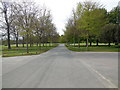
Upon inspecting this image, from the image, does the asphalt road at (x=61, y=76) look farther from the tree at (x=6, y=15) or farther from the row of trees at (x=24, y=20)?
the tree at (x=6, y=15)

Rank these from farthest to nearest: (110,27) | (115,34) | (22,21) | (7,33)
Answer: (7,33), (110,27), (115,34), (22,21)

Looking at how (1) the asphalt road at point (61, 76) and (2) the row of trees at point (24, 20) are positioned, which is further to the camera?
(2) the row of trees at point (24, 20)

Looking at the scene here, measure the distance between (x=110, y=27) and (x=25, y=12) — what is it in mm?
21681

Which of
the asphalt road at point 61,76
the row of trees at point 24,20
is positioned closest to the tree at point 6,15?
the row of trees at point 24,20

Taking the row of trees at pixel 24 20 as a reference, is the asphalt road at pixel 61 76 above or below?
below

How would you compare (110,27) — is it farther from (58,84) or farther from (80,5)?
(58,84)

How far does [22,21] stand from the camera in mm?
17031

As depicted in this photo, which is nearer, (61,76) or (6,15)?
(61,76)

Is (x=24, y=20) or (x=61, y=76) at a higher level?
(x=24, y=20)

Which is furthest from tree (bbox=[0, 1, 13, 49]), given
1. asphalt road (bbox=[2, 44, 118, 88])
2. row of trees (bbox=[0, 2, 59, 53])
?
asphalt road (bbox=[2, 44, 118, 88])

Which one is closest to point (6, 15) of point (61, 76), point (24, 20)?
point (24, 20)

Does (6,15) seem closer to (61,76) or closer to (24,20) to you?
(24,20)

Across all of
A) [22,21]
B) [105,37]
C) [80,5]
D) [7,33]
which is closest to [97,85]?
[22,21]

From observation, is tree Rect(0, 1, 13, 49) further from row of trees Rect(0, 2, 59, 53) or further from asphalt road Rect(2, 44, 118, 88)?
asphalt road Rect(2, 44, 118, 88)
